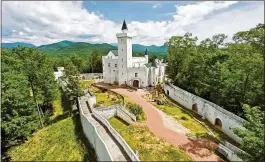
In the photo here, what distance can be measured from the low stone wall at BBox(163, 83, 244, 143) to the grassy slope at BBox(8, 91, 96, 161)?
13954 millimetres

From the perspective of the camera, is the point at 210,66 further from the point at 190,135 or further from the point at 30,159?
the point at 30,159

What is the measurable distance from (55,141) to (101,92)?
622 inches

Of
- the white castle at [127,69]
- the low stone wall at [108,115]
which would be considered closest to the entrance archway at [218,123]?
the low stone wall at [108,115]

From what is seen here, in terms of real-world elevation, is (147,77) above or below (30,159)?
above

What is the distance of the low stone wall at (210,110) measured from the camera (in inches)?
761

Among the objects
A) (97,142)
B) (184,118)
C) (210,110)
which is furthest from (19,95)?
Answer: (210,110)

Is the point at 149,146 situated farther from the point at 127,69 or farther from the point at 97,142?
the point at 127,69

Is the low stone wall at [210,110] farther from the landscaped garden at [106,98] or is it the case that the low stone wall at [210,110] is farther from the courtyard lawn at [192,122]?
the landscaped garden at [106,98]

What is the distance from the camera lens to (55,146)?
1848 cm

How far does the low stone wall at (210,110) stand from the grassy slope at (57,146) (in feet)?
45.8

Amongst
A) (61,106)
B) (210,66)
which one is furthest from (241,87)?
(61,106)

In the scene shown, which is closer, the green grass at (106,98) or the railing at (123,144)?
the railing at (123,144)

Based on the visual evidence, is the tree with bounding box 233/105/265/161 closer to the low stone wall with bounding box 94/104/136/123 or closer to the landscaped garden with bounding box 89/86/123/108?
the low stone wall with bounding box 94/104/136/123

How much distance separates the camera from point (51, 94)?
26500mm
